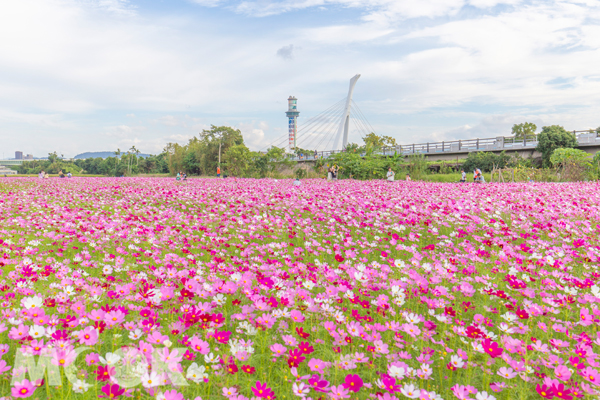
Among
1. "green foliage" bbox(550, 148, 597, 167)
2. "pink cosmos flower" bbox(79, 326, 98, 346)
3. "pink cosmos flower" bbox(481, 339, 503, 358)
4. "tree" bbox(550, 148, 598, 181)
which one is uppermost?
"green foliage" bbox(550, 148, 597, 167)

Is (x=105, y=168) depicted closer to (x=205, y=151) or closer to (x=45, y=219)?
(x=205, y=151)

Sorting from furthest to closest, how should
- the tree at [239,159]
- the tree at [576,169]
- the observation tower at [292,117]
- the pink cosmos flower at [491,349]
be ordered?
the observation tower at [292,117], the tree at [239,159], the tree at [576,169], the pink cosmos flower at [491,349]

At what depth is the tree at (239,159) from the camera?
140 feet

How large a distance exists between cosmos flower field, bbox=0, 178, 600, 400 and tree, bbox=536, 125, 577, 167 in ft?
135

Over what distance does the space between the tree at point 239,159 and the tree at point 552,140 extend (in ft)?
116

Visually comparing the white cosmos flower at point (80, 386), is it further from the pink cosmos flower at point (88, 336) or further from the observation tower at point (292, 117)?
the observation tower at point (292, 117)

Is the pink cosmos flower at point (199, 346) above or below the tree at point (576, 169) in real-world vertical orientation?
below

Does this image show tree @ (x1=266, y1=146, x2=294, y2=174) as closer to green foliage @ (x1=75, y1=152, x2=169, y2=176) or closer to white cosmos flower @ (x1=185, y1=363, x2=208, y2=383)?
white cosmos flower @ (x1=185, y1=363, x2=208, y2=383)

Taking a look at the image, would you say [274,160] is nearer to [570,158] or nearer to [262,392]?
[570,158]

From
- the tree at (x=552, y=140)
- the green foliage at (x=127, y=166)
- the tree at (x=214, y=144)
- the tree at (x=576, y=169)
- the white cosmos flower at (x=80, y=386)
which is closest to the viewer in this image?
the white cosmos flower at (x=80, y=386)

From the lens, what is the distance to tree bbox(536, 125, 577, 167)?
39.8 m

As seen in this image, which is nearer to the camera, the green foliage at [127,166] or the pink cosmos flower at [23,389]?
the pink cosmos flower at [23,389]

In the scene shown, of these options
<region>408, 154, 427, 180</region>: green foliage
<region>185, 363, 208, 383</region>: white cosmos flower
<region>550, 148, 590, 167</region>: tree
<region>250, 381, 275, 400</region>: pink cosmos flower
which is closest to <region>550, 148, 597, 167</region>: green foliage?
<region>550, 148, 590, 167</region>: tree

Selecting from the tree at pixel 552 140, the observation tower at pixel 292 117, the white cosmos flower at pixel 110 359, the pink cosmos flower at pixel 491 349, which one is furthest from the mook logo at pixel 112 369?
the observation tower at pixel 292 117
